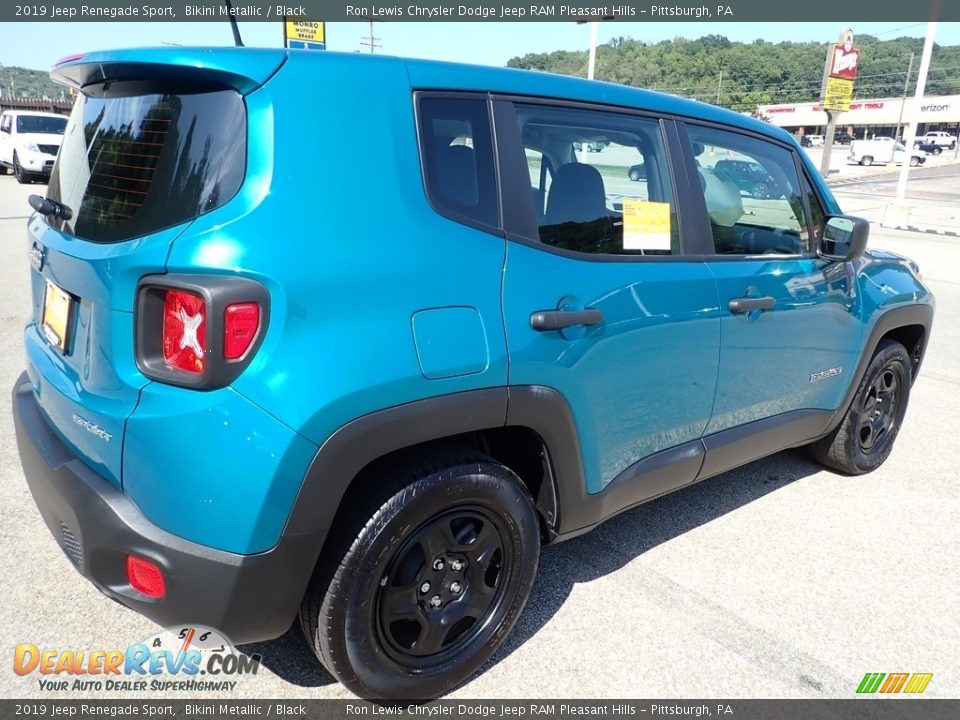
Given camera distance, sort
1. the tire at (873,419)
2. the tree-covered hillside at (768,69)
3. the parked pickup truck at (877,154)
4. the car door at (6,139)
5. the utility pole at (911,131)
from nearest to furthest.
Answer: the tire at (873,419)
the utility pole at (911,131)
the car door at (6,139)
the parked pickup truck at (877,154)
the tree-covered hillside at (768,69)

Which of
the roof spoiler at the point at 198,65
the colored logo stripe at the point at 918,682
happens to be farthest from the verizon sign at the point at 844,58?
the roof spoiler at the point at 198,65

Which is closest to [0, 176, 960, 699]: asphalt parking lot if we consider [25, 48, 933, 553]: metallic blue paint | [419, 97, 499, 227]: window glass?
[25, 48, 933, 553]: metallic blue paint

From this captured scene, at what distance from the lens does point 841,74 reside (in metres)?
27.9

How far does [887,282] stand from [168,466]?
139 inches

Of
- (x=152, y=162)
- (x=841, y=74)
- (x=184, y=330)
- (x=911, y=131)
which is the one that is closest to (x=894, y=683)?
(x=184, y=330)

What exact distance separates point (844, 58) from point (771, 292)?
3070 centimetres

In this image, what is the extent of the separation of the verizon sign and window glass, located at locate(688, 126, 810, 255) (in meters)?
28.9

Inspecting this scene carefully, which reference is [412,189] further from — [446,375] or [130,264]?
[130,264]

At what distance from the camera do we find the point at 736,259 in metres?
2.87

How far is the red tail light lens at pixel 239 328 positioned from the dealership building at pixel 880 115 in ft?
279

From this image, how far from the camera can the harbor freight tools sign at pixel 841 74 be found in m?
27.6

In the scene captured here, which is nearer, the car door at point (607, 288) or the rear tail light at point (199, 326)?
the rear tail light at point (199, 326)

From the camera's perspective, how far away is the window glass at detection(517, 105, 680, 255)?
7.54 feet

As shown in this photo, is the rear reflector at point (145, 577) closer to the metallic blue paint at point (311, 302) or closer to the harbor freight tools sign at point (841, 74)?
the metallic blue paint at point (311, 302)
